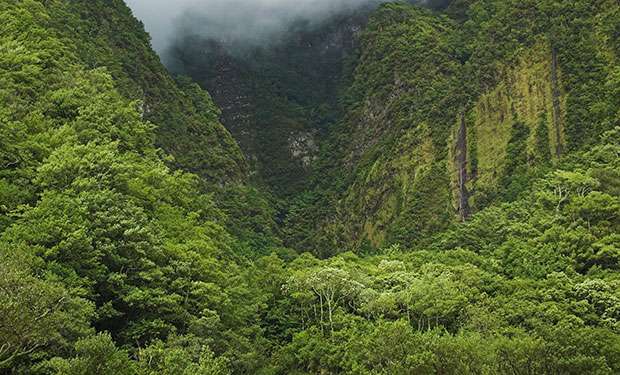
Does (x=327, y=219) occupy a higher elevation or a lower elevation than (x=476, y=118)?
lower

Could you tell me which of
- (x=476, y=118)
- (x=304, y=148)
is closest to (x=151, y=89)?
(x=476, y=118)

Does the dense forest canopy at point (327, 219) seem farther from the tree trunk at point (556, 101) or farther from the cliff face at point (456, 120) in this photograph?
the cliff face at point (456, 120)

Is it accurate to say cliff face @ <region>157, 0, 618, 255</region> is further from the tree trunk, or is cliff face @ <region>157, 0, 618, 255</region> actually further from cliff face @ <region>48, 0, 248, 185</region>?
cliff face @ <region>48, 0, 248, 185</region>

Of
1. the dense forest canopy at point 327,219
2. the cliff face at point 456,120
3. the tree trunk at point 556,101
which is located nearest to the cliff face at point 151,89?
the dense forest canopy at point 327,219

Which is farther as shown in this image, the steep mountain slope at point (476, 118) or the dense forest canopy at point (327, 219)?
the steep mountain slope at point (476, 118)

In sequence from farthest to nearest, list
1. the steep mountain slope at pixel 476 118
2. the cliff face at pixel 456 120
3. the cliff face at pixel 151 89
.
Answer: the cliff face at pixel 456 120 → the steep mountain slope at pixel 476 118 → the cliff face at pixel 151 89

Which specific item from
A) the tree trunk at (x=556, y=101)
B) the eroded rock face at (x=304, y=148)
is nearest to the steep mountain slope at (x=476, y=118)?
the tree trunk at (x=556, y=101)

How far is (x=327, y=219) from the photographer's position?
15488 centimetres

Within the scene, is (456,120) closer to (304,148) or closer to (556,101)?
(556,101)

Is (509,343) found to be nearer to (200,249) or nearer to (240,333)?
(240,333)

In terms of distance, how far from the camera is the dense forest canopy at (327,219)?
118ft

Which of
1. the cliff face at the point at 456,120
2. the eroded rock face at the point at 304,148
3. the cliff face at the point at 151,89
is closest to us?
the cliff face at the point at 151,89

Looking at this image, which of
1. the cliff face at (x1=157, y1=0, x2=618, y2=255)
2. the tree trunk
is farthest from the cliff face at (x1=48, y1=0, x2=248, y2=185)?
the tree trunk

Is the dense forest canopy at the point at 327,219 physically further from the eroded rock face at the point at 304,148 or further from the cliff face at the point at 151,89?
the eroded rock face at the point at 304,148
